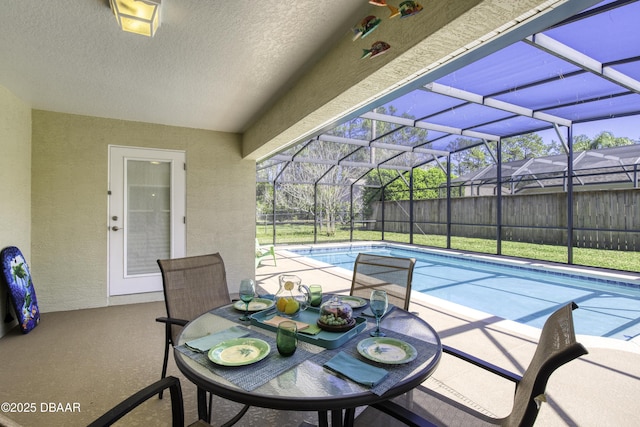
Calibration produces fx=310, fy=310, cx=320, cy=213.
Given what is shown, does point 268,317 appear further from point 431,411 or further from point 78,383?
point 78,383

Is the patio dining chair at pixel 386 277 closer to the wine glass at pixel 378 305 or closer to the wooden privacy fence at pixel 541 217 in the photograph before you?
the wine glass at pixel 378 305

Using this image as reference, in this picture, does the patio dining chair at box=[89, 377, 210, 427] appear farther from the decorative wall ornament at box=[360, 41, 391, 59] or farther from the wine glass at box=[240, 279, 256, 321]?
the decorative wall ornament at box=[360, 41, 391, 59]

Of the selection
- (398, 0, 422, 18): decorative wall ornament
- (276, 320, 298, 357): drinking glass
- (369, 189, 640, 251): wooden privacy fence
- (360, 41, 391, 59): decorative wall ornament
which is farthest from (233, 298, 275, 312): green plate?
(369, 189, 640, 251): wooden privacy fence

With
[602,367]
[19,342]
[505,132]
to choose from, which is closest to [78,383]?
[19,342]

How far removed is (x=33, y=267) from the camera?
3.66 meters

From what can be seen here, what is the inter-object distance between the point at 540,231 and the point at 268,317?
9234 mm

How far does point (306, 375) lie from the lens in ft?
3.46

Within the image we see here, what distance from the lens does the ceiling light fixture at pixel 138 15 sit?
5.71 feet

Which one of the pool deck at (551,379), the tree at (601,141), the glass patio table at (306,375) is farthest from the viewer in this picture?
the tree at (601,141)

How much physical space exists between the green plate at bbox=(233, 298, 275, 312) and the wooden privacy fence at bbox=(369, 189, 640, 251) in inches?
268

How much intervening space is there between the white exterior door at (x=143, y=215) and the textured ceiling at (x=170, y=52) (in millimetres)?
877

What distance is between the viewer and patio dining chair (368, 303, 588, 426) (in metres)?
0.78

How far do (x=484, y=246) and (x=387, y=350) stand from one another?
941 centimetres

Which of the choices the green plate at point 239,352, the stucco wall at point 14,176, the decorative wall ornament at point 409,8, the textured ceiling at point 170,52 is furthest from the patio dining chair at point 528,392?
the stucco wall at point 14,176
